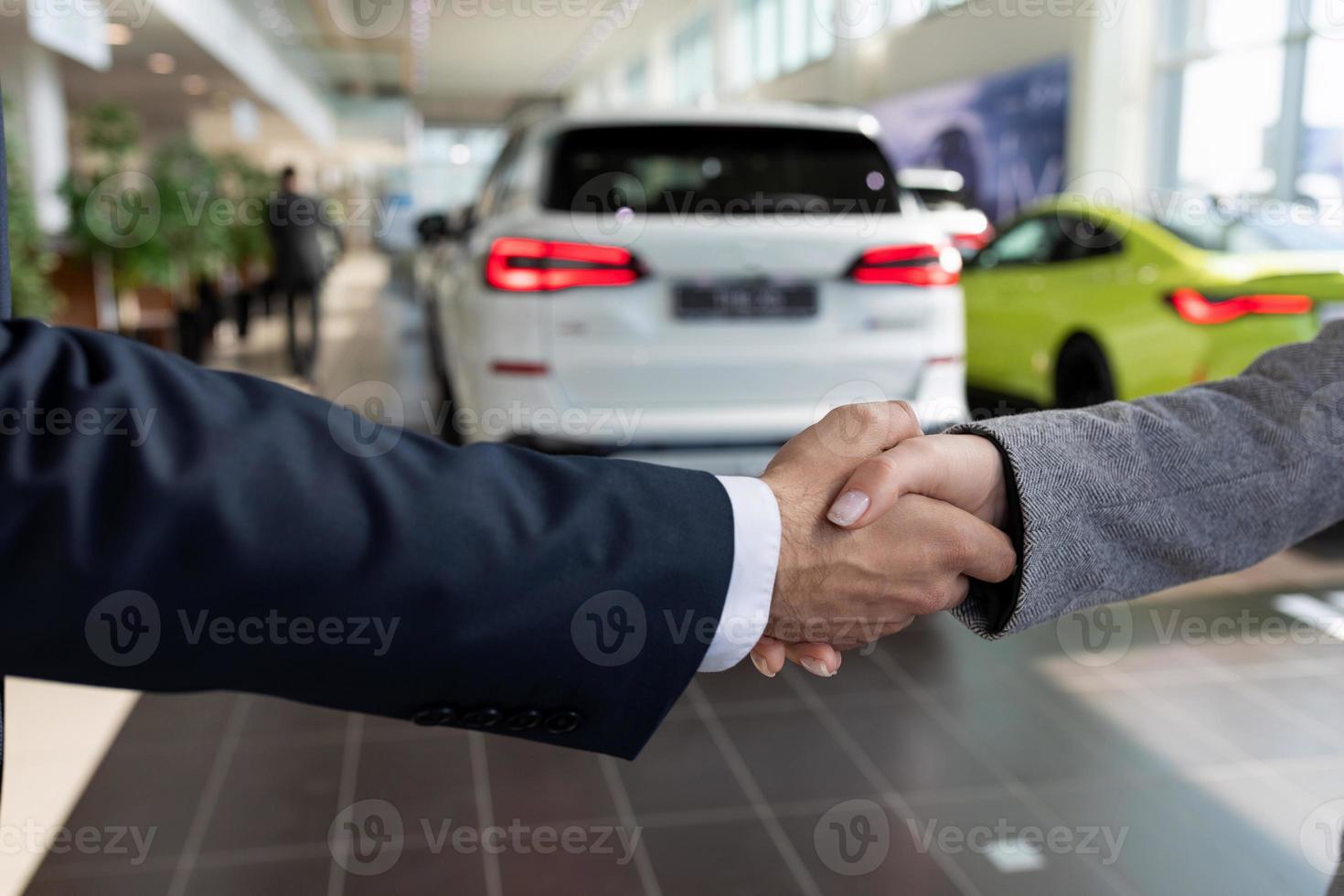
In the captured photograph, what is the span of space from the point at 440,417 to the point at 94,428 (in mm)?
4985

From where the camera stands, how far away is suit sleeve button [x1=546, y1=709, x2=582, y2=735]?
83 centimetres

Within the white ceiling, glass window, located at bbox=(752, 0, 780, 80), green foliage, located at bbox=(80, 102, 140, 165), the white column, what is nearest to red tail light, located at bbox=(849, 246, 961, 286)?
green foliage, located at bbox=(80, 102, 140, 165)

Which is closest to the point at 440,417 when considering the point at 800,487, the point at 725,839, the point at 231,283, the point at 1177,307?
the point at 1177,307

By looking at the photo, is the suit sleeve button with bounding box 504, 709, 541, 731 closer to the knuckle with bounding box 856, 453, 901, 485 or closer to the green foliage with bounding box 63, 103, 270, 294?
the knuckle with bounding box 856, 453, 901, 485

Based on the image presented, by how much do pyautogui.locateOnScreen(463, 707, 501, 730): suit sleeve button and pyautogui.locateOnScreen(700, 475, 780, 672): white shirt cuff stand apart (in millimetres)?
152

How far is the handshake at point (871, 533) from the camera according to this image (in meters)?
1.00

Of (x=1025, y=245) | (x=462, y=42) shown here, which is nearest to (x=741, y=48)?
(x=462, y=42)

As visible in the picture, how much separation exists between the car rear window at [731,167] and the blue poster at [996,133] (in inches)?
294

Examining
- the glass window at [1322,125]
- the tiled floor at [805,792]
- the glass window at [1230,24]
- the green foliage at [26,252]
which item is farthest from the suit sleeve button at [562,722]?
the glass window at [1230,24]

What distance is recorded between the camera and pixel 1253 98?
333 inches

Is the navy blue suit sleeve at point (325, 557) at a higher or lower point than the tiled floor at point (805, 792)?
higher

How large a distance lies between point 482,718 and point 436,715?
0.11 ft

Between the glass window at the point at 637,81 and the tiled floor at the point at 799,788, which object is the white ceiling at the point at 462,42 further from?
the tiled floor at the point at 799,788

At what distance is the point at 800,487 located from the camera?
1.03 meters
